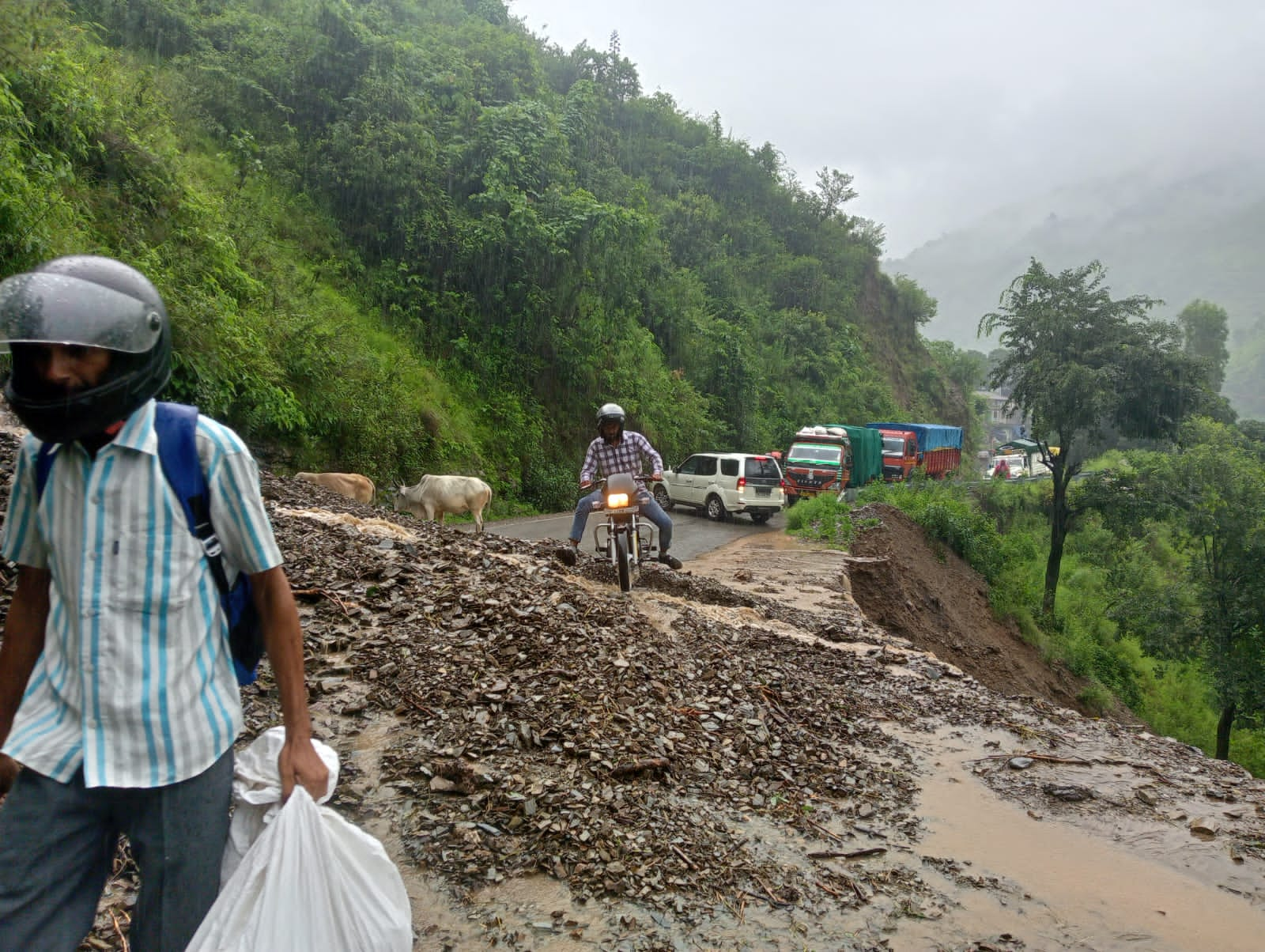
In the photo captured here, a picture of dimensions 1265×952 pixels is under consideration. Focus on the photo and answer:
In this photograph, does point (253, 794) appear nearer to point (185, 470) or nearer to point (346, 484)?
point (185, 470)

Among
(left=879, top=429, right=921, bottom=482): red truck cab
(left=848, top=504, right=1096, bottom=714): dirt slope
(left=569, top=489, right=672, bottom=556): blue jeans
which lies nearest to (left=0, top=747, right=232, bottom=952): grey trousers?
(left=569, top=489, right=672, bottom=556): blue jeans

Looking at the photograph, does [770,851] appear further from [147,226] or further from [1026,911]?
[147,226]

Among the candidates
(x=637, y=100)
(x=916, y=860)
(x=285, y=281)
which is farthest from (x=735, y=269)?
(x=916, y=860)

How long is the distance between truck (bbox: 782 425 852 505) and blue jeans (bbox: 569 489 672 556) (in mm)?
15897

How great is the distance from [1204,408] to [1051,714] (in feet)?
59.7

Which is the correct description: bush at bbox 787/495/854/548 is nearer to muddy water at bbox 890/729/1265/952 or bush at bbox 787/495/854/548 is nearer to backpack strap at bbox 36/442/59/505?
muddy water at bbox 890/729/1265/952

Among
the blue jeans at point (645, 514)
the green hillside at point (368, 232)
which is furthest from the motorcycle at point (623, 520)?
the green hillside at point (368, 232)

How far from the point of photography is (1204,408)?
68.0 ft

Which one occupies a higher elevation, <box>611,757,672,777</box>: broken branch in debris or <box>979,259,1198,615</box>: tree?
<box>979,259,1198,615</box>: tree

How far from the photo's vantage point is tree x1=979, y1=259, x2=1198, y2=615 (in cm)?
1995

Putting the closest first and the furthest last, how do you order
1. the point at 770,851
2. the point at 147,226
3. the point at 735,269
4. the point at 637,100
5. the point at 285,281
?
the point at 770,851, the point at 147,226, the point at 285,281, the point at 735,269, the point at 637,100

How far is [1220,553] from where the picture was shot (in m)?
20.0

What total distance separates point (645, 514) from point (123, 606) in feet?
22.4

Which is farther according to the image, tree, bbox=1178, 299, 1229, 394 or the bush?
tree, bbox=1178, 299, 1229, 394
